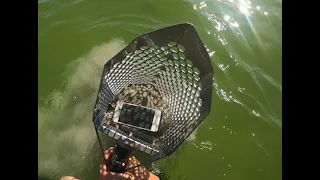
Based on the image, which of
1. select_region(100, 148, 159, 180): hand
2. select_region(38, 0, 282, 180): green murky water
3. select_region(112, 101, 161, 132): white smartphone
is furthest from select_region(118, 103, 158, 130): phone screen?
select_region(38, 0, 282, 180): green murky water

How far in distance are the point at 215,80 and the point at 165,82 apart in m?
0.76

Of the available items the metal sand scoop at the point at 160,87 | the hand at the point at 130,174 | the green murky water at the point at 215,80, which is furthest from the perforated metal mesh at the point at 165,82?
the green murky water at the point at 215,80

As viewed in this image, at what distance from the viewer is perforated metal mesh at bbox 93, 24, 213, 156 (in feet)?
7.93

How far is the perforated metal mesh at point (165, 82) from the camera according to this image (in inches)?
95.2

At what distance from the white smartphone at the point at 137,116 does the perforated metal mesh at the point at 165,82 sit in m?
0.07

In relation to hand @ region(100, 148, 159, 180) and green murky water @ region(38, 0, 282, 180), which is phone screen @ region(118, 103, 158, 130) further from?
green murky water @ region(38, 0, 282, 180)

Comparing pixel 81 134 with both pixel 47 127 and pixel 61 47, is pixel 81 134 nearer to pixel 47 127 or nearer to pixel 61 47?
pixel 47 127

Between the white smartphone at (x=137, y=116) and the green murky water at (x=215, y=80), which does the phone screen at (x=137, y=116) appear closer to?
the white smartphone at (x=137, y=116)

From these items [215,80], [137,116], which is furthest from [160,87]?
[215,80]

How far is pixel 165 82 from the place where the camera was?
3119 mm

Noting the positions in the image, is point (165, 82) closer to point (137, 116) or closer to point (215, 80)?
point (137, 116)

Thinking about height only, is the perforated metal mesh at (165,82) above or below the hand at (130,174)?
above

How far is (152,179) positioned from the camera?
293cm

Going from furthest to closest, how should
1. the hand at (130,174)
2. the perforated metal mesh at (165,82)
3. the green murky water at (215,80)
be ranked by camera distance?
the green murky water at (215,80) < the hand at (130,174) < the perforated metal mesh at (165,82)
